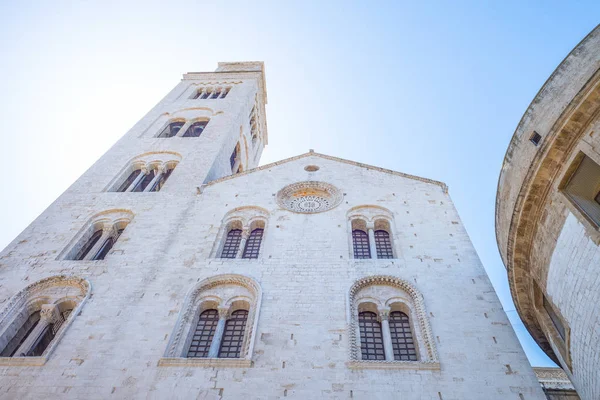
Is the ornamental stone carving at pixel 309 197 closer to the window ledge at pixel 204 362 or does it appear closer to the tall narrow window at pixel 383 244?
the tall narrow window at pixel 383 244

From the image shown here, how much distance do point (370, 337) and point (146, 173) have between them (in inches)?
498

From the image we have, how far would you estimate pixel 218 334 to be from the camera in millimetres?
9570

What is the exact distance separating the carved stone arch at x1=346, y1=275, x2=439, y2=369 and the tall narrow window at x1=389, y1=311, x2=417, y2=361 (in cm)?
24

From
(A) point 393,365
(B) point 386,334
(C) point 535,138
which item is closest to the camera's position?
(C) point 535,138

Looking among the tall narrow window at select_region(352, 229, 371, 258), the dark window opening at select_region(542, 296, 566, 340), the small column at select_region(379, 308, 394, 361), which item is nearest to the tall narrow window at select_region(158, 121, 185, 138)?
the tall narrow window at select_region(352, 229, 371, 258)

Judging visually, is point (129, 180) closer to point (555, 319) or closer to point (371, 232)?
point (371, 232)

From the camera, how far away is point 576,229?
278 inches

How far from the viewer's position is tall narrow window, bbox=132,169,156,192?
16.9 meters

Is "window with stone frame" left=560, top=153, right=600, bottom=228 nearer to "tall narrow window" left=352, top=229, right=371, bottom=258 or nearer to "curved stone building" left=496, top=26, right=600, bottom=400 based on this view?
"curved stone building" left=496, top=26, right=600, bottom=400

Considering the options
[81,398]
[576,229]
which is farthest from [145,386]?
[576,229]

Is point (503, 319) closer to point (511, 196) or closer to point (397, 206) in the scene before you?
point (511, 196)

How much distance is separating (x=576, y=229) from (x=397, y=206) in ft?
22.6

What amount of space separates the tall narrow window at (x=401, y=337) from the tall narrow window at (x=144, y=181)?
1175 cm

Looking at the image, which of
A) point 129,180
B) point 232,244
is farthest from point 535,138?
point 129,180
